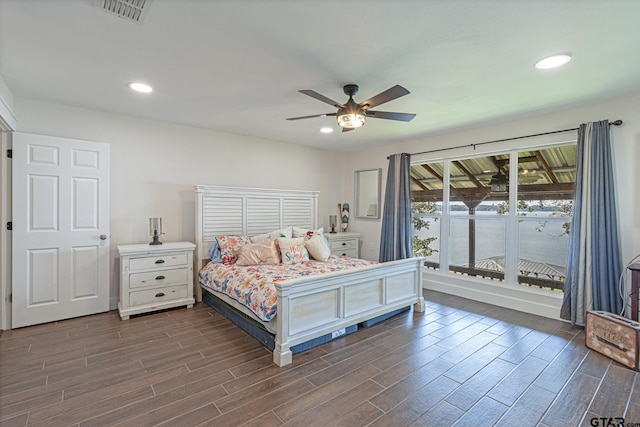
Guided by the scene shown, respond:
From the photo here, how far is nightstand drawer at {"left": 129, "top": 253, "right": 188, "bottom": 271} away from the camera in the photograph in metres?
3.59

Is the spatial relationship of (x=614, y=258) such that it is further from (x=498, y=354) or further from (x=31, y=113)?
(x=31, y=113)

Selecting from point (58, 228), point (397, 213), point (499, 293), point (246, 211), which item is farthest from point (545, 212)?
point (58, 228)

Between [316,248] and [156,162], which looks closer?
[156,162]

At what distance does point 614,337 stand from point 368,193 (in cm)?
405

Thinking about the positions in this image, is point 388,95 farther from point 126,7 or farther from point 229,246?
point 229,246

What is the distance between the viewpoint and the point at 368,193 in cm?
604

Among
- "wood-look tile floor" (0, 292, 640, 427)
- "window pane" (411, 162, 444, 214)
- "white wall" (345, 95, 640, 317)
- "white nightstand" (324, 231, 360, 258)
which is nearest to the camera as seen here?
"wood-look tile floor" (0, 292, 640, 427)

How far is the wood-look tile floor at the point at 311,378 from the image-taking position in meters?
1.94

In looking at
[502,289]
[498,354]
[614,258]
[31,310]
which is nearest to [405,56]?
[498,354]

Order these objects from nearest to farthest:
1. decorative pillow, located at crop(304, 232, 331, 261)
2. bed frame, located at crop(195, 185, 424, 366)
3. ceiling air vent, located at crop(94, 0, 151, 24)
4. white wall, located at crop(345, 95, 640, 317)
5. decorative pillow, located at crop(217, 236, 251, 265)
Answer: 1. ceiling air vent, located at crop(94, 0, 151, 24)
2. bed frame, located at crop(195, 185, 424, 366)
3. white wall, located at crop(345, 95, 640, 317)
4. decorative pillow, located at crop(217, 236, 251, 265)
5. decorative pillow, located at crop(304, 232, 331, 261)

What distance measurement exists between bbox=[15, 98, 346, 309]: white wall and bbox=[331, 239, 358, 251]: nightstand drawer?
1.47 metres

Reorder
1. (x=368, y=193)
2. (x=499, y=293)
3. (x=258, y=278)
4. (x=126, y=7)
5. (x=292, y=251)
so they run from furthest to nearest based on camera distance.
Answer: (x=368, y=193), (x=499, y=293), (x=292, y=251), (x=258, y=278), (x=126, y=7)

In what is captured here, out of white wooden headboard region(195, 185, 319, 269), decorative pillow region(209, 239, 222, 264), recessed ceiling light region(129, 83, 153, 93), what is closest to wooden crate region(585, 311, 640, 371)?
white wooden headboard region(195, 185, 319, 269)

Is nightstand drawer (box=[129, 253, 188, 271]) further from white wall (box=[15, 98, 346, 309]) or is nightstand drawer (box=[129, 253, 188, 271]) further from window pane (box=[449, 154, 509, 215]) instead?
window pane (box=[449, 154, 509, 215])
